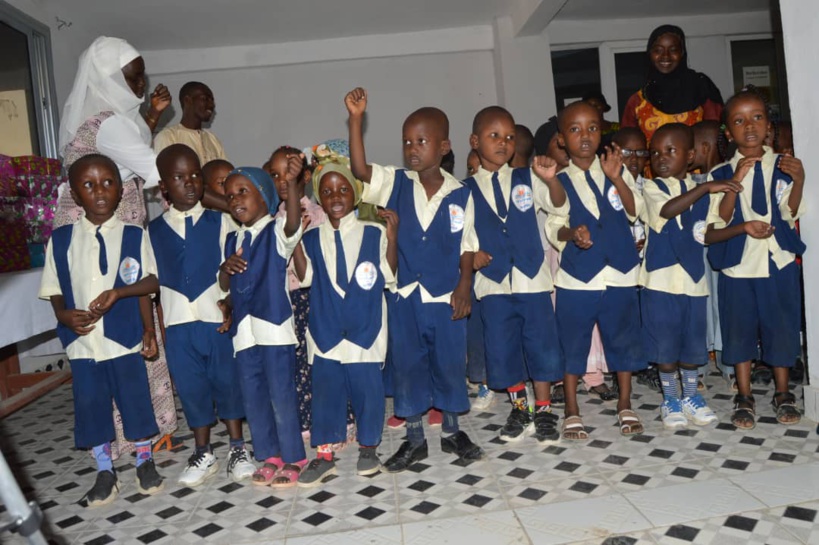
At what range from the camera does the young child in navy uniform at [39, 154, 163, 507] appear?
2.68 m

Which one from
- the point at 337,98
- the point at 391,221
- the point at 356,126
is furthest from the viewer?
the point at 337,98

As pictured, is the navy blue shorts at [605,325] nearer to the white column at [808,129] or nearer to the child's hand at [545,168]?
Answer: the child's hand at [545,168]

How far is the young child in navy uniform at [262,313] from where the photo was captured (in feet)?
8.61

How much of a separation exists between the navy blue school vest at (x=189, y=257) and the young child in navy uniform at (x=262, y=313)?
0.17 meters

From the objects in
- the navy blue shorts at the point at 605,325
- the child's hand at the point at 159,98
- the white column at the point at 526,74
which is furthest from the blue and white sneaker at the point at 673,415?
the white column at the point at 526,74

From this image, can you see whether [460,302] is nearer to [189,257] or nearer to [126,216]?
[189,257]

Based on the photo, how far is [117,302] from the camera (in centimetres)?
273

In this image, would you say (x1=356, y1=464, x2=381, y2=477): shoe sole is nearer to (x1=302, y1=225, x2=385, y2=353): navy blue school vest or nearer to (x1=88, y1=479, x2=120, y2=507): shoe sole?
(x1=302, y1=225, x2=385, y2=353): navy blue school vest

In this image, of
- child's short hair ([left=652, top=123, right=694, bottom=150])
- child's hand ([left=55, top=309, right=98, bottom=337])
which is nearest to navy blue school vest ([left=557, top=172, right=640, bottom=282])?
child's short hair ([left=652, top=123, right=694, bottom=150])

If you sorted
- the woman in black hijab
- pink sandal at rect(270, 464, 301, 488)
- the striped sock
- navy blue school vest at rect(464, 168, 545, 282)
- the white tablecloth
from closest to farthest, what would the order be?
pink sandal at rect(270, 464, 301, 488), navy blue school vest at rect(464, 168, 545, 282), the striped sock, the white tablecloth, the woman in black hijab

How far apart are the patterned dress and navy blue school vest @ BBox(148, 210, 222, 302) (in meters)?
0.42

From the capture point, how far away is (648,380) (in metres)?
3.60

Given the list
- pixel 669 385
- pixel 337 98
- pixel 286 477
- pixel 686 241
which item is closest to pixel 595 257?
pixel 686 241

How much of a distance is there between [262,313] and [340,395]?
1.47 feet
